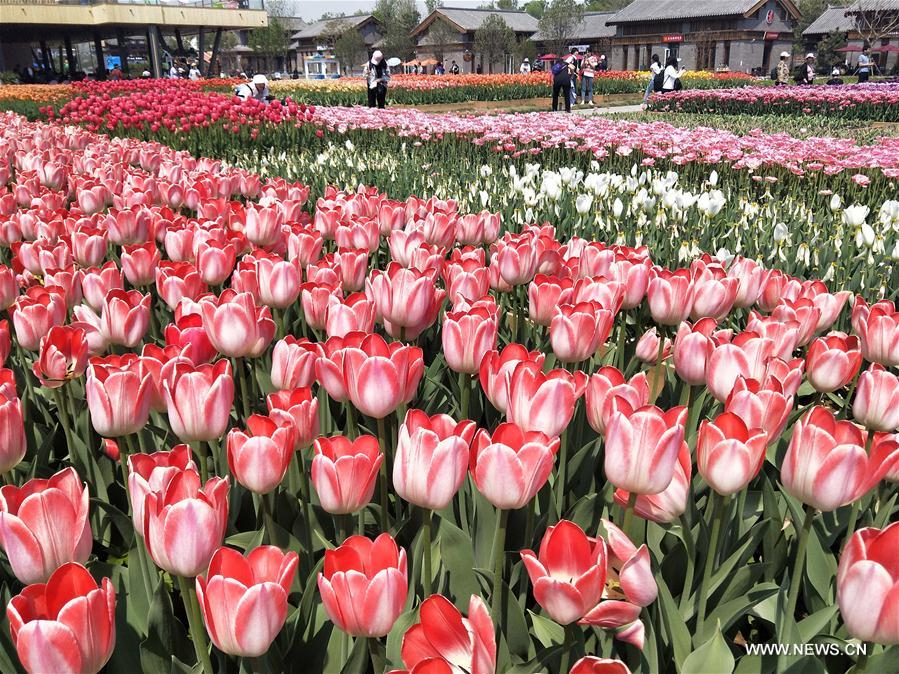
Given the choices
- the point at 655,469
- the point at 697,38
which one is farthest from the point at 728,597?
the point at 697,38

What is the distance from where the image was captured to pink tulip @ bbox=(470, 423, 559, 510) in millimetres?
1219

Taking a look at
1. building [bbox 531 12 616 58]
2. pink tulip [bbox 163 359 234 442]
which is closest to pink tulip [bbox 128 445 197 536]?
pink tulip [bbox 163 359 234 442]

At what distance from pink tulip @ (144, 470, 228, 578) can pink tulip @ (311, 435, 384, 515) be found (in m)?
0.20

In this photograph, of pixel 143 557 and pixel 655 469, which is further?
pixel 143 557

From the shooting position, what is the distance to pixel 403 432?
4.08 feet

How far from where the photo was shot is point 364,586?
1.06 m

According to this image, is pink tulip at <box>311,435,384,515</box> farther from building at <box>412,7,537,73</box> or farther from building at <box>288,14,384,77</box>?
building at <box>288,14,384,77</box>

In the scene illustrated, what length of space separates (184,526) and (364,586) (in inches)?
11.6

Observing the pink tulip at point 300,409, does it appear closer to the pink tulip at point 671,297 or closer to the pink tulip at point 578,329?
the pink tulip at point 578,329

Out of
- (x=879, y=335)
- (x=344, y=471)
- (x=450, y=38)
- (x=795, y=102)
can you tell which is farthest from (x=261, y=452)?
(x=450, y=38)

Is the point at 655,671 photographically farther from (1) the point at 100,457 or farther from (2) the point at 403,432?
(1) the point at 100,457

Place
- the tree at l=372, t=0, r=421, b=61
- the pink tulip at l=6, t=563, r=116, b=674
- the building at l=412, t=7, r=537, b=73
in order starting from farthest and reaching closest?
the tree at l=372, t=0, r=421, b=61
the building at l=412, t=7, r=537, b=73
the pink tulip at l=6, t=563, r=116, b=674

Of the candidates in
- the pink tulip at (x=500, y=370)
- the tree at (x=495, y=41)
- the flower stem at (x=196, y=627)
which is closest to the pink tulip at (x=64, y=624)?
the flower stem at (x=196, y=627)

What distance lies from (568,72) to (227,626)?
24.1 m
